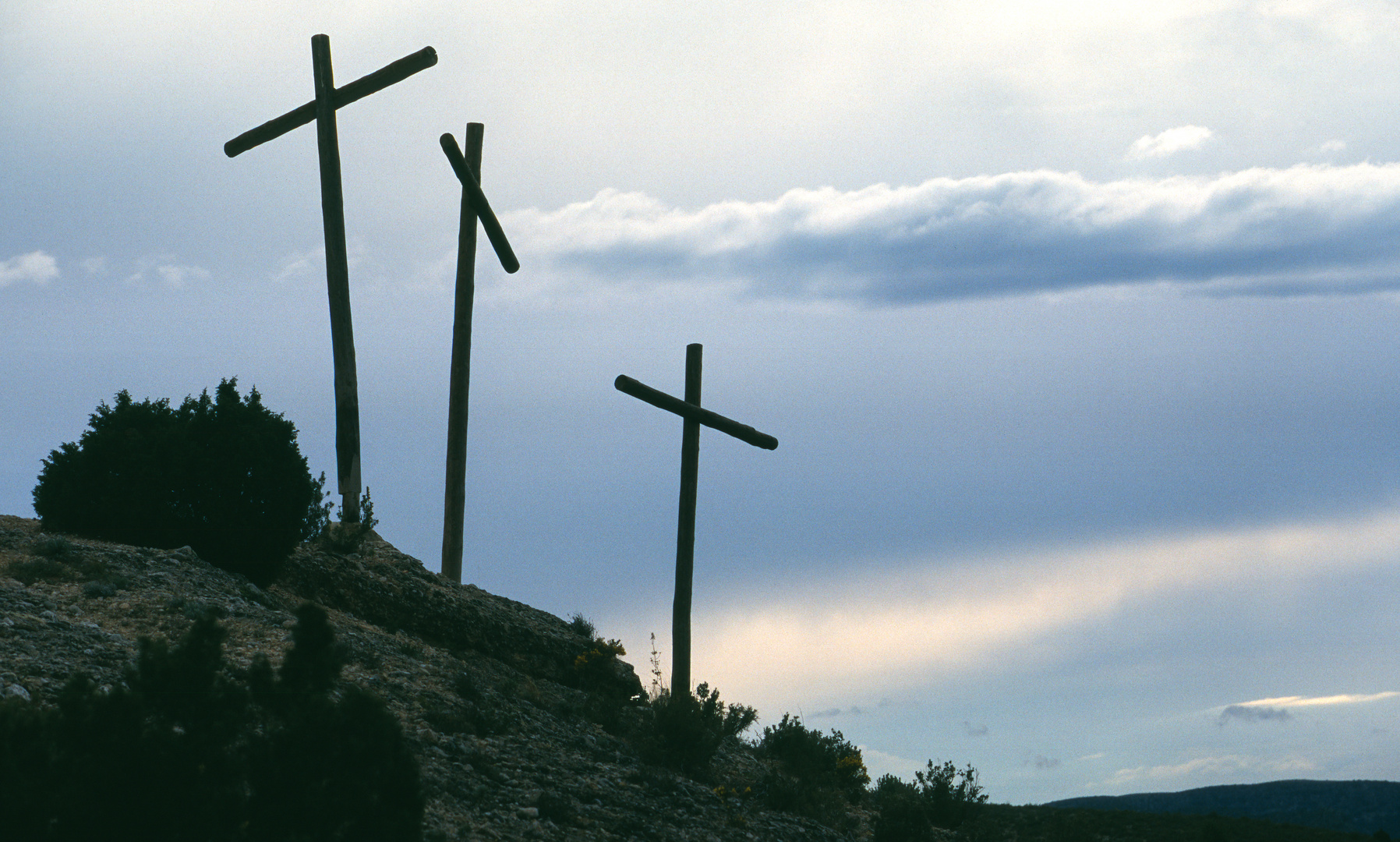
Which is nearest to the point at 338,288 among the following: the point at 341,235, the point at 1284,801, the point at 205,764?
the point at 341,235

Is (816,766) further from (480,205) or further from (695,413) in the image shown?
(480,205)

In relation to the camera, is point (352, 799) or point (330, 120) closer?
point (352, 799)

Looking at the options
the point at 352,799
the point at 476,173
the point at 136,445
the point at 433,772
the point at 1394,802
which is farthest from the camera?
the point at 1394,802

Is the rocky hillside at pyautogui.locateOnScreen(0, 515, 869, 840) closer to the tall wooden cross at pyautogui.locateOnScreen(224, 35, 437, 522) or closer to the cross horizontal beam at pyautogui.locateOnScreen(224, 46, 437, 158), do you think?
the tall wooden cross at pyautogui.locateOnScreen(224, 35, 437, 522)

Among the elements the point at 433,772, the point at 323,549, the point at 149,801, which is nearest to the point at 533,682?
the point at 323,549

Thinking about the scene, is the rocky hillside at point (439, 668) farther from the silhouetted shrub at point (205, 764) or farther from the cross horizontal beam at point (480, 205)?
the cross horizontal beam at point (480, 205)

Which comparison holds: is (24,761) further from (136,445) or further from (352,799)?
(136,445)

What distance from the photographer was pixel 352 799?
6.86 metres

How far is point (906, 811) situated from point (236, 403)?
33.8ft

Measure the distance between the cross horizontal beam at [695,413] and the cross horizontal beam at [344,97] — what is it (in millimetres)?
5824

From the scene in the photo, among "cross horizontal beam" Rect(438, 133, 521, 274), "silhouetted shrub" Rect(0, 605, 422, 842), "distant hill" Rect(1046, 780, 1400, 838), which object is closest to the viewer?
"silhouetted shrub" Rect(0, 605, 422, 842)

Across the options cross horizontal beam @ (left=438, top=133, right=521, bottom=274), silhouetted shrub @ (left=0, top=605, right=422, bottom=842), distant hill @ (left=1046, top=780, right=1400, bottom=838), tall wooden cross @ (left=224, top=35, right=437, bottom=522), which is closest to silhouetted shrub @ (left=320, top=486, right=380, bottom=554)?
tall wooden cross @ (left=224, top=35, right=437, bottom=522)

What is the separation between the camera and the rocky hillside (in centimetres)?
1075

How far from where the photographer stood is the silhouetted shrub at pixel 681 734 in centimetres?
1448
